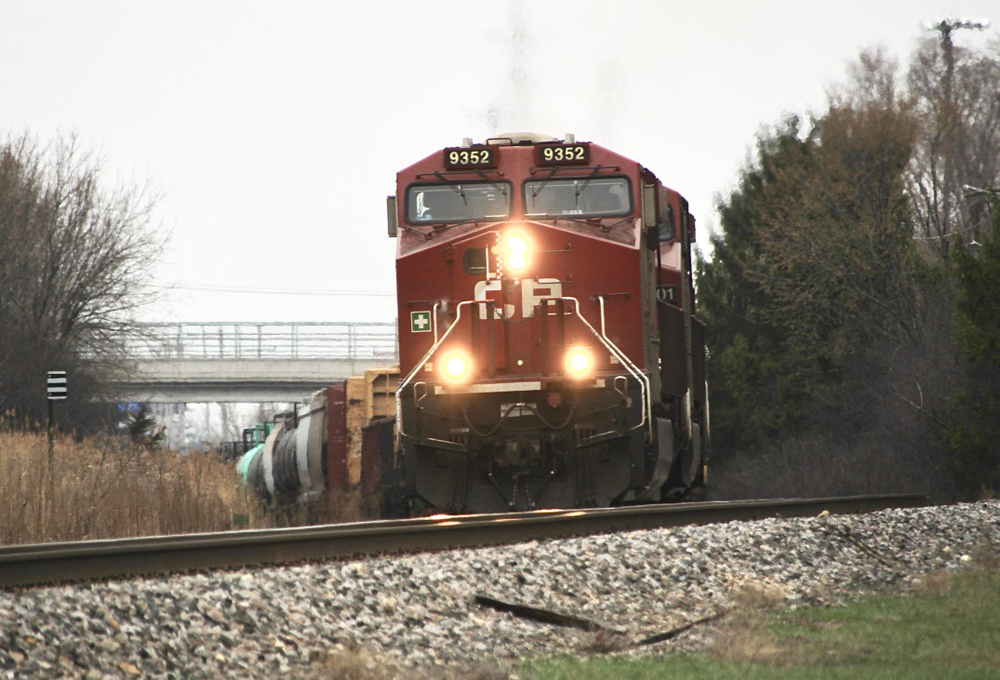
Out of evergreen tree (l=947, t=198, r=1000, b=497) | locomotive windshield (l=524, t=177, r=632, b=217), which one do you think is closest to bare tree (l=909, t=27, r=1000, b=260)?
evergreen tree (l=947, t=198, r=1000, b=497)

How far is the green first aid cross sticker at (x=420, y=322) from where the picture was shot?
12.4m

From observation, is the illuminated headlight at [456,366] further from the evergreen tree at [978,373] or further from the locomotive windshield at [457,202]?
the evergreen tree at [978,373]

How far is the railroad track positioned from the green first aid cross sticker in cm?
225

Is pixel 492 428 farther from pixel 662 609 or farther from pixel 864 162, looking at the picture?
pixel 864 162

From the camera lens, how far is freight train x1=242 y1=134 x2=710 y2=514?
11805 millimetres

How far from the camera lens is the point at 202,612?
5961 millimetres

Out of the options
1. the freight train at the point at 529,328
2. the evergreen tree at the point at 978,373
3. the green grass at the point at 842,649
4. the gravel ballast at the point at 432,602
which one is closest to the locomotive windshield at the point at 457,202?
the freight train at the point at 529,328

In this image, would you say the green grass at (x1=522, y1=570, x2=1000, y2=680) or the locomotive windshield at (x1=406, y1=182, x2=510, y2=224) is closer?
the green grass at (x1=522, y1=570, x2=1000, y2=680)

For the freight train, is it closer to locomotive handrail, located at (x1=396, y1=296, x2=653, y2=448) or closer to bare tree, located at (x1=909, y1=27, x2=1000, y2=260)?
locomotive handrail, located at (x1=396, y1=296, x2=653, y2=448)

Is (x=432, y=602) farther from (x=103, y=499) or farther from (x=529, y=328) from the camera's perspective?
(x=103, y=499)

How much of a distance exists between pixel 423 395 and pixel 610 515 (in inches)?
84.7

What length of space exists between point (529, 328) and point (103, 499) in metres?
4.00

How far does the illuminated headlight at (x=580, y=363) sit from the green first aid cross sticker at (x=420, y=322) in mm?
1415

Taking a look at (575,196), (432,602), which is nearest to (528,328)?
(575,196)
